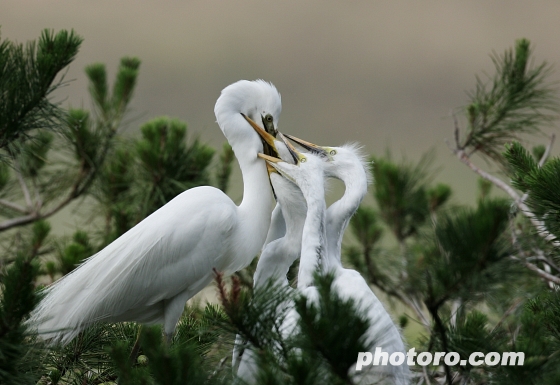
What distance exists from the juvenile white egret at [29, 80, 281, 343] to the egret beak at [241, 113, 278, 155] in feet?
0.92

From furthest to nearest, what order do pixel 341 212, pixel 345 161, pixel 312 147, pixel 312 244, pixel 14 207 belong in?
1. pixel 14 207
2. pixel 312 147
3. pixel 345 161
4. pixel 341 212
5. pixel 312 244

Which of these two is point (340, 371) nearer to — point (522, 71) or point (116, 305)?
point (116, 305)

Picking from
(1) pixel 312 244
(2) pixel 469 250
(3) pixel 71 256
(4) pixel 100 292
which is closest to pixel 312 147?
(1) pixel 312 244

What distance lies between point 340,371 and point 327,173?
4.49ft

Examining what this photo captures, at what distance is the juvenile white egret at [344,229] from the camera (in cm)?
205

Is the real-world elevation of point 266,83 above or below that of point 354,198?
above

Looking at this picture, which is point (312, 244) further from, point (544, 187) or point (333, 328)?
point (333, 328)

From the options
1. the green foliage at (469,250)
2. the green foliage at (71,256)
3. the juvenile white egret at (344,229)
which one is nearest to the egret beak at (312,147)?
the juvenile white egret at (344,229)

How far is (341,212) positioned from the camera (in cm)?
246

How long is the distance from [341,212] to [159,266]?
0.79 metres

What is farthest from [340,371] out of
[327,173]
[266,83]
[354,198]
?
[266,83]

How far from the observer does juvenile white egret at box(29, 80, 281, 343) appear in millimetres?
2762

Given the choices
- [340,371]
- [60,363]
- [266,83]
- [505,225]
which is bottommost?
[60,363]

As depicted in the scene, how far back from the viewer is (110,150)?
474 centimetres
